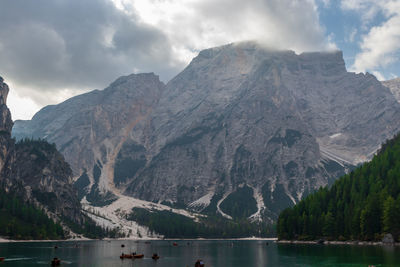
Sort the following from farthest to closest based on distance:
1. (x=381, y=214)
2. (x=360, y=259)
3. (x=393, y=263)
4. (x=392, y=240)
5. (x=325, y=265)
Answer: (x=381, y=214), (x=392, y=240), (x=360, y=259), (x=325, y=265), (x=393, y=263)

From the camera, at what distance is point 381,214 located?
597ft

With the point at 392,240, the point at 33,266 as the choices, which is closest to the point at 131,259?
the point at 33,266

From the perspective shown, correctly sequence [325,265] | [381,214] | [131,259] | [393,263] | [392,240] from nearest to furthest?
[393,263] < [325,265] < [131,259] < [392,240] < [381,214]

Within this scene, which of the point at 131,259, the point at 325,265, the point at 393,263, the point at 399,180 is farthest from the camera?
the point at 399,180

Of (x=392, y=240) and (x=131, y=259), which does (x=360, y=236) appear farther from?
(x=131, y=259)

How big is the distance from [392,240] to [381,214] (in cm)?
1384

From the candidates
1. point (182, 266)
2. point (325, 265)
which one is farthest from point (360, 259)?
point (182, 266)

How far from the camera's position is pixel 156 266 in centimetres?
11950

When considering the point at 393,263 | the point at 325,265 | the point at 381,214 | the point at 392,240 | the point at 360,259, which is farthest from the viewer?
the point at 381,214

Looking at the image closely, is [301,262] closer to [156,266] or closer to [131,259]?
[156,266]

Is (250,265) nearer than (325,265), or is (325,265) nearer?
(325,265)

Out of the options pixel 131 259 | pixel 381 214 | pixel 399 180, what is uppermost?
pixel 399 180

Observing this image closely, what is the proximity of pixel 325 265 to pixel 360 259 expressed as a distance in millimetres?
14836

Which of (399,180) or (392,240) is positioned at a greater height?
(399,180)
